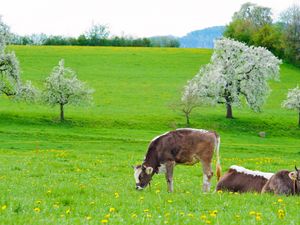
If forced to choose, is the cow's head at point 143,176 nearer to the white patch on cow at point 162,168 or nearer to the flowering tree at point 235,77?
the white patch on cow at point 162,168

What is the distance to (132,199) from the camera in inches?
507

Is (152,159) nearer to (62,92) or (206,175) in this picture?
(206,175)

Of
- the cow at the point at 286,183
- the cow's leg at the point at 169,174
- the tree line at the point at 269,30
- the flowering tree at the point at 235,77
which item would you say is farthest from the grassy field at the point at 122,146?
the tree line at the point at 269,30

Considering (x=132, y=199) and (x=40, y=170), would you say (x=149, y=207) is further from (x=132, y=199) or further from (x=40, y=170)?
(x=40, y=170)

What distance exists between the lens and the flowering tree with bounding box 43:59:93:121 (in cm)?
6344

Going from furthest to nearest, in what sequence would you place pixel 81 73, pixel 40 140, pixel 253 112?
pixel 81 73, pixel 253 112, pixel 40 140

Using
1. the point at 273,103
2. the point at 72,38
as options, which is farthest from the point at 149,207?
the point at 72,38

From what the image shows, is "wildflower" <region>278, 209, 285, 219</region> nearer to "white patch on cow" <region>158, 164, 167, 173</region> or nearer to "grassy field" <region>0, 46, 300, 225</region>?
"grassy field" <region>0, 46, 300, 225</region>

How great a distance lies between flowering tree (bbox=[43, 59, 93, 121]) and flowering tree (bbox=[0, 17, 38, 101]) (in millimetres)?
2097

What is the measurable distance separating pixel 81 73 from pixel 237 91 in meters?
35.8

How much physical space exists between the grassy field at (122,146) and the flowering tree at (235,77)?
115 inches

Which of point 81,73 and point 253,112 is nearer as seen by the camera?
point 253,112

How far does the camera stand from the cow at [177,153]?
16.2 meters

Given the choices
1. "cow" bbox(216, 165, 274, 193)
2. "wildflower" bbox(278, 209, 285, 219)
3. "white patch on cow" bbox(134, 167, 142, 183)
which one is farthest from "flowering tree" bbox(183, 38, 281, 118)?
"wildflower" bbox(278, 209, 285, 219)
